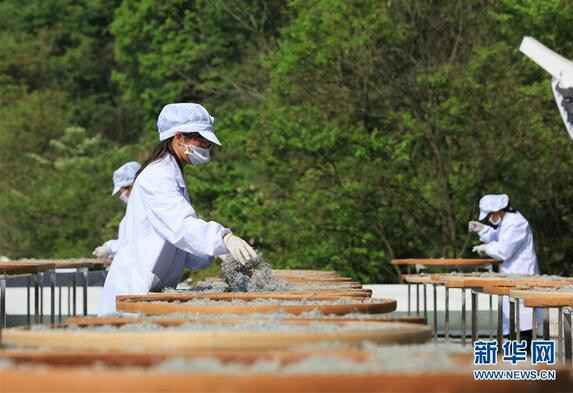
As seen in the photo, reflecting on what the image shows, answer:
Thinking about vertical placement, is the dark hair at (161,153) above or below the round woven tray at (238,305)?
above

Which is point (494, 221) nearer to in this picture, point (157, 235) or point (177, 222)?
point (157, 235)

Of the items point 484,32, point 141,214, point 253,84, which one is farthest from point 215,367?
point 253,84

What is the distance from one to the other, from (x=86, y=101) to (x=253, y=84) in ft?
49.3

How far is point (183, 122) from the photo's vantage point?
24.0 ft

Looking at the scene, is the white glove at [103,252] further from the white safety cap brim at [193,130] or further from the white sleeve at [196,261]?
the white safety cap brim at [193,130]

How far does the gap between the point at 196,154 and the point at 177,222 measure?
24.0 inches

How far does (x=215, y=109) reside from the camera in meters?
37.7

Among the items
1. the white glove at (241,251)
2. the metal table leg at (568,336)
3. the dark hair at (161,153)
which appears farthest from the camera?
the metal table leg at (568,336)

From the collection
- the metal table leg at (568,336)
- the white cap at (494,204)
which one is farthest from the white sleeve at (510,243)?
the metal table leg at (568,336)

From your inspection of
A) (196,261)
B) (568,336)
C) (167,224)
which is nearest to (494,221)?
(568,336)

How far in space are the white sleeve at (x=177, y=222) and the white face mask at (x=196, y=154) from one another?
28cm

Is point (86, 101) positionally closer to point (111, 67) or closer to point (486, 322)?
point (111, 67)

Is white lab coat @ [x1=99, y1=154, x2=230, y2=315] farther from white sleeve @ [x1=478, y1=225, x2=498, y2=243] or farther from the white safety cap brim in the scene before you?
white sleeve @ [x1=478, y1=225, x2=498, y2=243]

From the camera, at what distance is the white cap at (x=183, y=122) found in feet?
23.9
